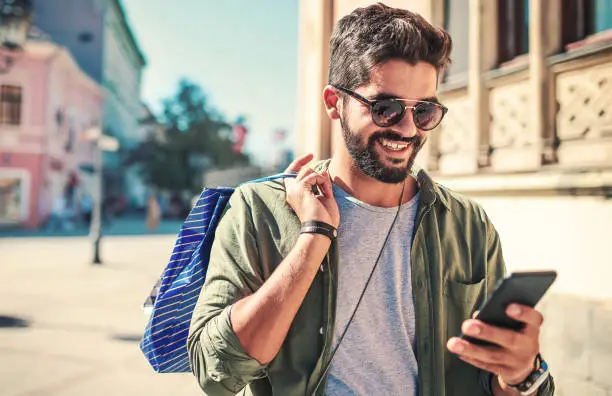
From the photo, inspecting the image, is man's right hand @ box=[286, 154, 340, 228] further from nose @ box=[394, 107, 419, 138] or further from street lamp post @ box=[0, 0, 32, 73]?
street lamp post @ box=[0, 0, 32, 73]

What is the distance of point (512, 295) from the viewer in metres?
1.25

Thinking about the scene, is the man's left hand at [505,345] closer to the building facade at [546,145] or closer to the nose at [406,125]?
the nose at [406,125]

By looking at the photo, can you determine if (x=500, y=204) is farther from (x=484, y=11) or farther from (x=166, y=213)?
(x=166, y=213)

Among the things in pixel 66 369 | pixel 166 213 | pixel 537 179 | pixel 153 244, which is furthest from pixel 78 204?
pixel 537 179

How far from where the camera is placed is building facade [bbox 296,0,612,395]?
402cm

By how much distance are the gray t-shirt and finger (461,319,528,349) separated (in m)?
0.32

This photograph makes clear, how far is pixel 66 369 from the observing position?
497cm

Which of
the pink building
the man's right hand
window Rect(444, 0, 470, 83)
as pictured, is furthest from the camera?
the pink building

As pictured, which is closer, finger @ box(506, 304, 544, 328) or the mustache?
finger @ box(506, 304, 544, 328)

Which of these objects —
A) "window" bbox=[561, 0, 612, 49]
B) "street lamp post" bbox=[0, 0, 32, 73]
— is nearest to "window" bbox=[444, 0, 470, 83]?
"window" bbox=[561, 0, 612, 49]

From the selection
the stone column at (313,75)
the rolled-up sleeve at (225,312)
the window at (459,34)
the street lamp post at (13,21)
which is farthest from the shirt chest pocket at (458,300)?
the street lamp post at (13,21)

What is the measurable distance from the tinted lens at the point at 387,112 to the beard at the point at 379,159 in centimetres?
3

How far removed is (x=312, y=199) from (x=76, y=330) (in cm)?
591

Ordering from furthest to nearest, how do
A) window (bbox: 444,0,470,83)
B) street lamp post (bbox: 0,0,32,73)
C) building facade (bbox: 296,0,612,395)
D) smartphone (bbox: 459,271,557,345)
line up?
street lamp post (bbox: 0,0,32,73), window (bbox: 444,0,470,83), building facade (bbox: 296,0,612,395), smartphone (bbox: 459,271,557,345)
